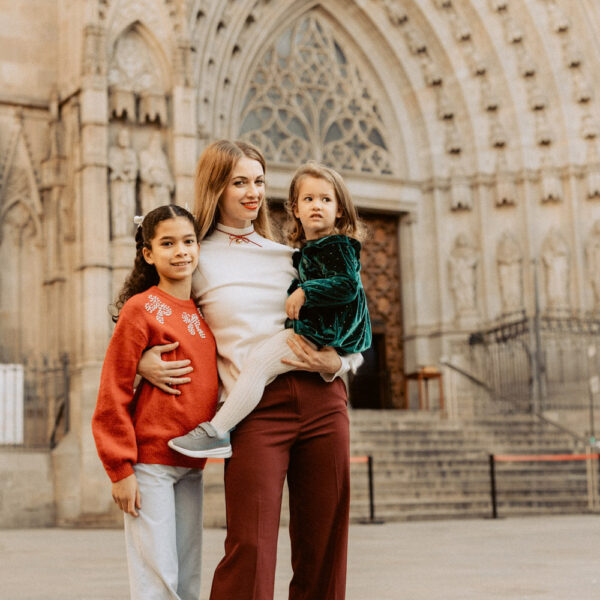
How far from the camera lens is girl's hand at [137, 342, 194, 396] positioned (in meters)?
2.97

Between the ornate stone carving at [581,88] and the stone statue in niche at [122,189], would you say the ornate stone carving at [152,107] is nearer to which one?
the stone statue in niche at [122,189]

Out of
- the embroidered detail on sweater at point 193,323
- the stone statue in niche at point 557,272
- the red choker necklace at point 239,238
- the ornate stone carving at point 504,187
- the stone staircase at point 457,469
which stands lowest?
the stone staircase at point 457,469

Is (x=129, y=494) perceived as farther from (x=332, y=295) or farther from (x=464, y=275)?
(x=464, y=275)

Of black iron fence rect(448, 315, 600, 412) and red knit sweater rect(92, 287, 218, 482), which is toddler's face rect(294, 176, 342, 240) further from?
black iron fence rect(448, 315, 600, 412)

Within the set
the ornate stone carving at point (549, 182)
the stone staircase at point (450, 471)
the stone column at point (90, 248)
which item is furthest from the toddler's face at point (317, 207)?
the ornate stone carving at point (549, 182)

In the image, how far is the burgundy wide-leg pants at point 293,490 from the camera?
114 inches

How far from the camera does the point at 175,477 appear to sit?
3.00 meters

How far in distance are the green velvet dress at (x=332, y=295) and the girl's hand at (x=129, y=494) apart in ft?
2.12

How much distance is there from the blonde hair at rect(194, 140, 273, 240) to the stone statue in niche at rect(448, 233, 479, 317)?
13900 millimetres

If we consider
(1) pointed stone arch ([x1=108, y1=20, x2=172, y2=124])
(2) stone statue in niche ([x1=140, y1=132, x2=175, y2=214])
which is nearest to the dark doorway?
(2) stone statue in niche ([x1=140, y1=132, x2=175, y2=214])

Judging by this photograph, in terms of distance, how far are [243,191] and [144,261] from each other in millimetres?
389

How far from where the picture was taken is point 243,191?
3172mm

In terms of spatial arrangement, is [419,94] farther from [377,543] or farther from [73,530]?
[377,543]

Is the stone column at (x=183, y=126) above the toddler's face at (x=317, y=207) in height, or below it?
above
